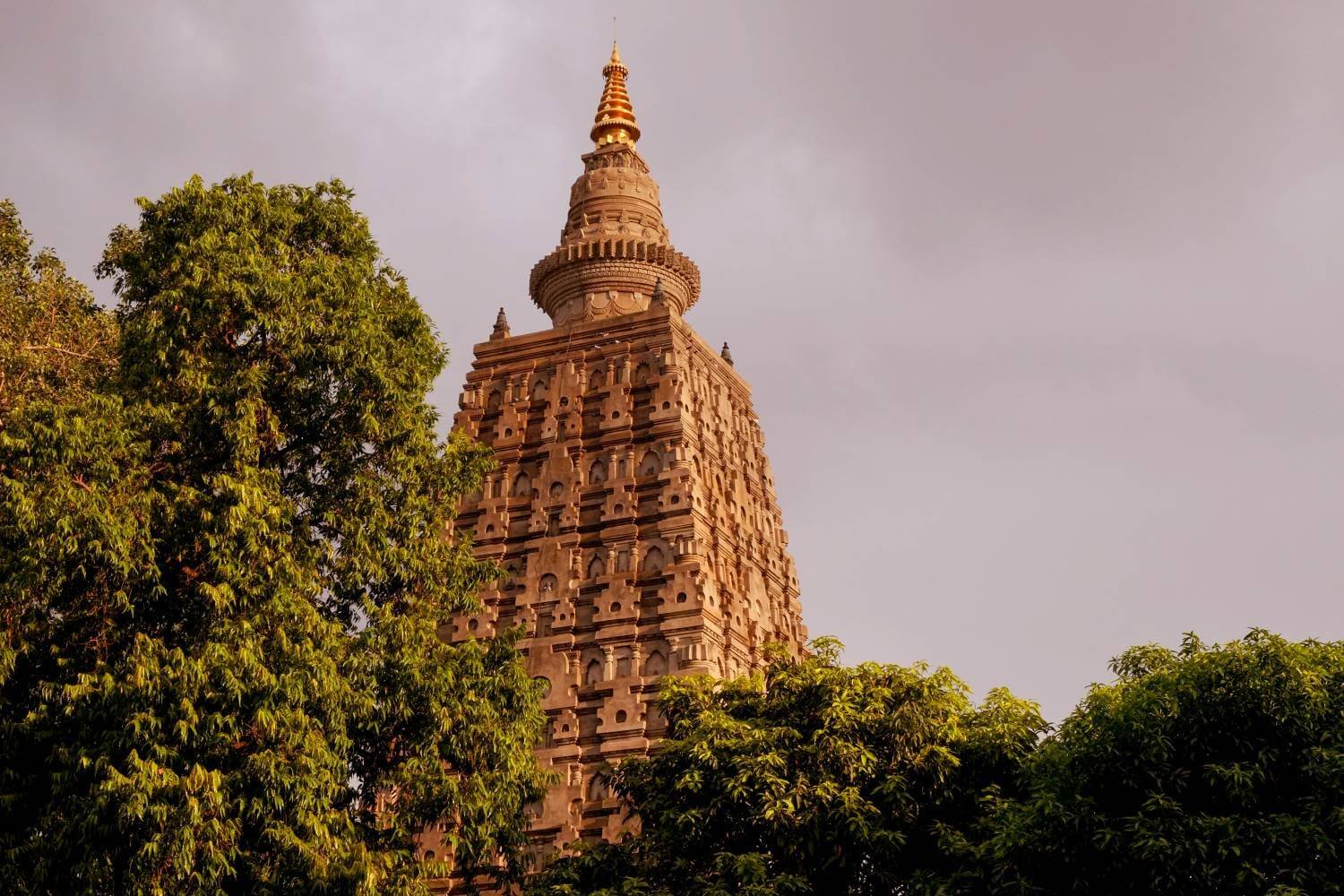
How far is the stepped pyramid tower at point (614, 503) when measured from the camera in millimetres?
35000

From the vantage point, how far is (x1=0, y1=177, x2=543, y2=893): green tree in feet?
71.6

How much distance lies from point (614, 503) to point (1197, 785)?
17.8 metres

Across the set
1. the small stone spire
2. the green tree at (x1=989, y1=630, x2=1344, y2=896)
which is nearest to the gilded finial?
the small stone spire

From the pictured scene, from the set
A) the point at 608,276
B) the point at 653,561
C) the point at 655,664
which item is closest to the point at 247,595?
the point at 655,664

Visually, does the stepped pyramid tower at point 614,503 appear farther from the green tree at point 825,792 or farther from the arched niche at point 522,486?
the green tree at point 825,792

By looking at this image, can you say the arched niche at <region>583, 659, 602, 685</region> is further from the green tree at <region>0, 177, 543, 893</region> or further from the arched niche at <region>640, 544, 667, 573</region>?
the green tree at <region>0, 177, 543, 893</region>

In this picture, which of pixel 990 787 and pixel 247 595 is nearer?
pixel 247 595

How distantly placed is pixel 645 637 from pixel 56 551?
1584cm

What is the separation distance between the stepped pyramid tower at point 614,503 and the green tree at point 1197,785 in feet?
40.2

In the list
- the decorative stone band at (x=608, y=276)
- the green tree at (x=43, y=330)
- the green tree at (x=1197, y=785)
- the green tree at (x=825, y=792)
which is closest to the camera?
the green tree at (x=1197, y=785)


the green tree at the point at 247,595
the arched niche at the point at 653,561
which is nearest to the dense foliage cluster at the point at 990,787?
the green tree at the point at 247,595

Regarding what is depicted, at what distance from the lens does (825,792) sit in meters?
24.9

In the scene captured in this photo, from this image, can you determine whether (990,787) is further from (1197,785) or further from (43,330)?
(43,330)

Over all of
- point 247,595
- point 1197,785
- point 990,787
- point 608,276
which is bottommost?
point 1197,785
